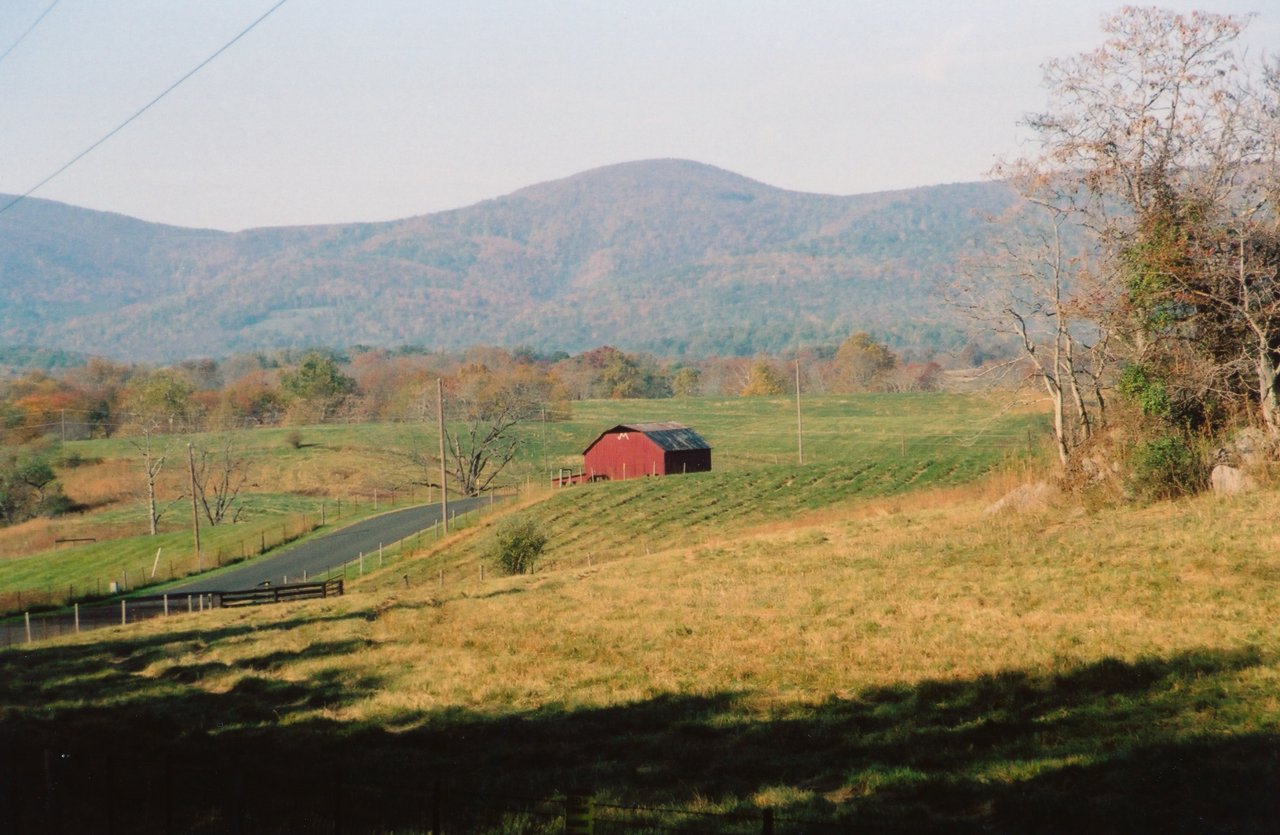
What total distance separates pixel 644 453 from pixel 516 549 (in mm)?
46046

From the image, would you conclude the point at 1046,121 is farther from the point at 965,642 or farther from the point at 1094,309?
the point at 965,642

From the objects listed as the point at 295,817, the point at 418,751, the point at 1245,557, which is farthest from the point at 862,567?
the point at 295,817

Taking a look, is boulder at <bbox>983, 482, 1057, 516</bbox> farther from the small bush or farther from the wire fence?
the wire fence

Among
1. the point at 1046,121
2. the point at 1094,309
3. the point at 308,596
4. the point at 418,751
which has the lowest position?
the point at 308,596

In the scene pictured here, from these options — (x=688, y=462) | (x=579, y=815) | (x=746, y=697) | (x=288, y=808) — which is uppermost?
(x=579, y=815)

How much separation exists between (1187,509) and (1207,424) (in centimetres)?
493

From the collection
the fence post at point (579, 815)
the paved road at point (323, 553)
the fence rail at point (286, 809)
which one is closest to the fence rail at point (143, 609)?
the paved road at point (323, 553)

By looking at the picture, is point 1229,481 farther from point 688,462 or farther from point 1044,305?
point 688,462

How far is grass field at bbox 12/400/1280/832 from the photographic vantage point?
48.1ft

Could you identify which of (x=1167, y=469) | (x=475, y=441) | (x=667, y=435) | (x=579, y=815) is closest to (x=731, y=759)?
(x=579, y=815)

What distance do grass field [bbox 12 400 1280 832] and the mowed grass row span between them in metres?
0.08

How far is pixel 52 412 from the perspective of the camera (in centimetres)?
15675

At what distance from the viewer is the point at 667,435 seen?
3959 inches

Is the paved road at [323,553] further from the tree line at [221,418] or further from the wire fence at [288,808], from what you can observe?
the wire fence at [288,808]
